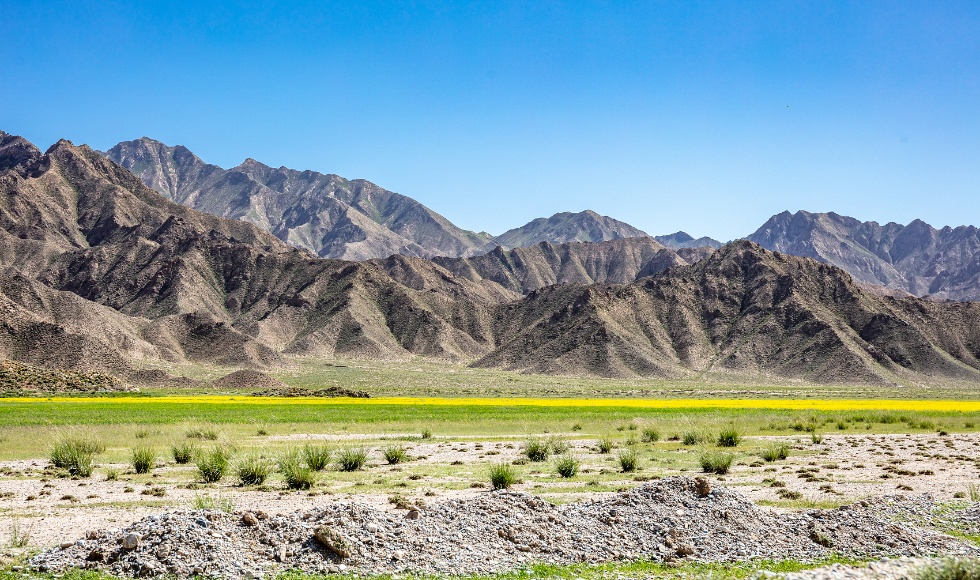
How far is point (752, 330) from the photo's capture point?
130625mm

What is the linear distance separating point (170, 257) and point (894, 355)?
145 metres

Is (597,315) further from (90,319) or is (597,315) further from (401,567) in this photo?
(401,567)

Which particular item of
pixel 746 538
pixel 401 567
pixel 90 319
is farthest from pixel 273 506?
pixel 90 319

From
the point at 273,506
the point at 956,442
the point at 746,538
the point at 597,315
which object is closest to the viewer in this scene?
the point at 746,538

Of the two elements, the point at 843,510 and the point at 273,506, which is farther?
the point at 273,506

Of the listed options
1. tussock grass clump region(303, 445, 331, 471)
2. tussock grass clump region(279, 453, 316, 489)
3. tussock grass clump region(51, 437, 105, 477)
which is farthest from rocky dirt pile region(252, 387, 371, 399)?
tussock grass clump region(279, 453, 316, 489)

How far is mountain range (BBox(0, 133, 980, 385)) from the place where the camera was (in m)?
111

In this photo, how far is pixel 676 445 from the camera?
28844 mm

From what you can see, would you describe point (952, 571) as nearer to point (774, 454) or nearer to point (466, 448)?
A: point (774, 454)

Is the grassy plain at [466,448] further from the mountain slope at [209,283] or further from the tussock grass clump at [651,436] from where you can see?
the mountain slope at [209,283]

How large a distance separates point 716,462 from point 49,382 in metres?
58.1

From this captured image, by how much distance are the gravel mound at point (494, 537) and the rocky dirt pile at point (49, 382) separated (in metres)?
54.2

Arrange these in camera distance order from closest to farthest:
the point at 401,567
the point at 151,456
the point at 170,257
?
the point at 401,567
the point at 151,456
the point at 170,257

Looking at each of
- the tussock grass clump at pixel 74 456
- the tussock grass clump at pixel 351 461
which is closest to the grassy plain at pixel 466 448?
the tussock grass clump at pixel 351 461
